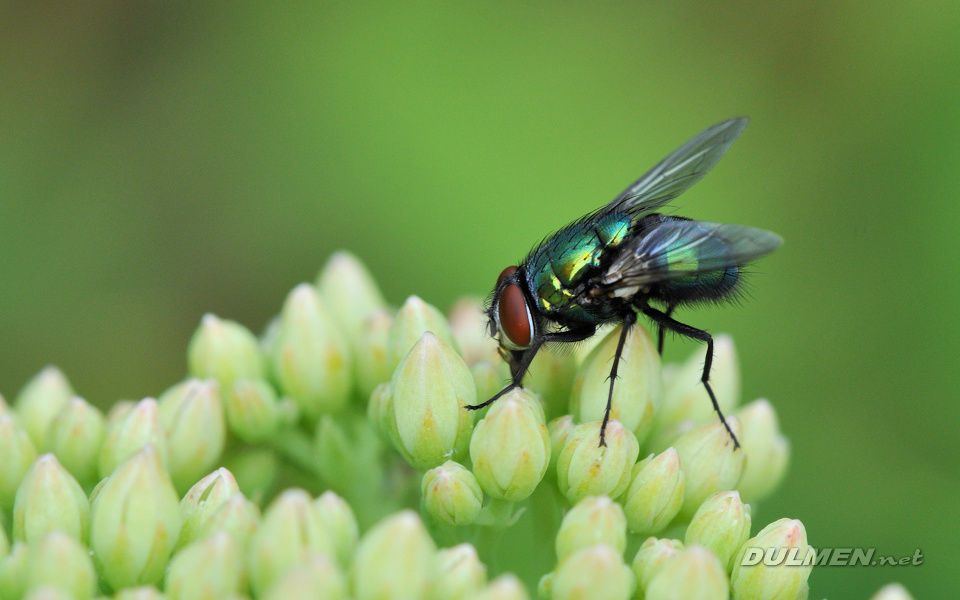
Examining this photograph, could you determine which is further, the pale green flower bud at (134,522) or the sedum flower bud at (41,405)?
the sedum flower bud at (41,405)

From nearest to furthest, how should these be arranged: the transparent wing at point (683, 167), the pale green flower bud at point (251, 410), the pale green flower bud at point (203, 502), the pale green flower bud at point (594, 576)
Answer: the pale green flower bud at point (594, 576) → the pale green flower bud at point (203, 502) → the pale green flower bud at point (251, 410) → the transparent wing at point (683, 167)

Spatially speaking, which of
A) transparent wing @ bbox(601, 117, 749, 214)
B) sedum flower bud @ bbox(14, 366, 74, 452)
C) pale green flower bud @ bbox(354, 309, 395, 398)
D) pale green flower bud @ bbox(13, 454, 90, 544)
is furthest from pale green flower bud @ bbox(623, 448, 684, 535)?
sedum flower bud @ bbox(14, 366, 74, 452)

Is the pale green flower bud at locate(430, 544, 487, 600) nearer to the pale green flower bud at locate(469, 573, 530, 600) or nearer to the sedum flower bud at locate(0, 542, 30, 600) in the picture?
the pale green flower bud at locate(469, 573, 530, 600)

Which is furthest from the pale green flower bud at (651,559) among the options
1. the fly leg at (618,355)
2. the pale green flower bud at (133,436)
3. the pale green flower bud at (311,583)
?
the pale green flower bud at (133,436)

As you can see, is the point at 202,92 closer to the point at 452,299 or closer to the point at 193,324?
the point at 193,324

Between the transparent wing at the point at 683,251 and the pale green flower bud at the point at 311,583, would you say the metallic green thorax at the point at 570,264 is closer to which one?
the transparent wing at the point at 683,251

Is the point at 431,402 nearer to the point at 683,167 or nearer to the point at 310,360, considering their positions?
the point at 310,360
